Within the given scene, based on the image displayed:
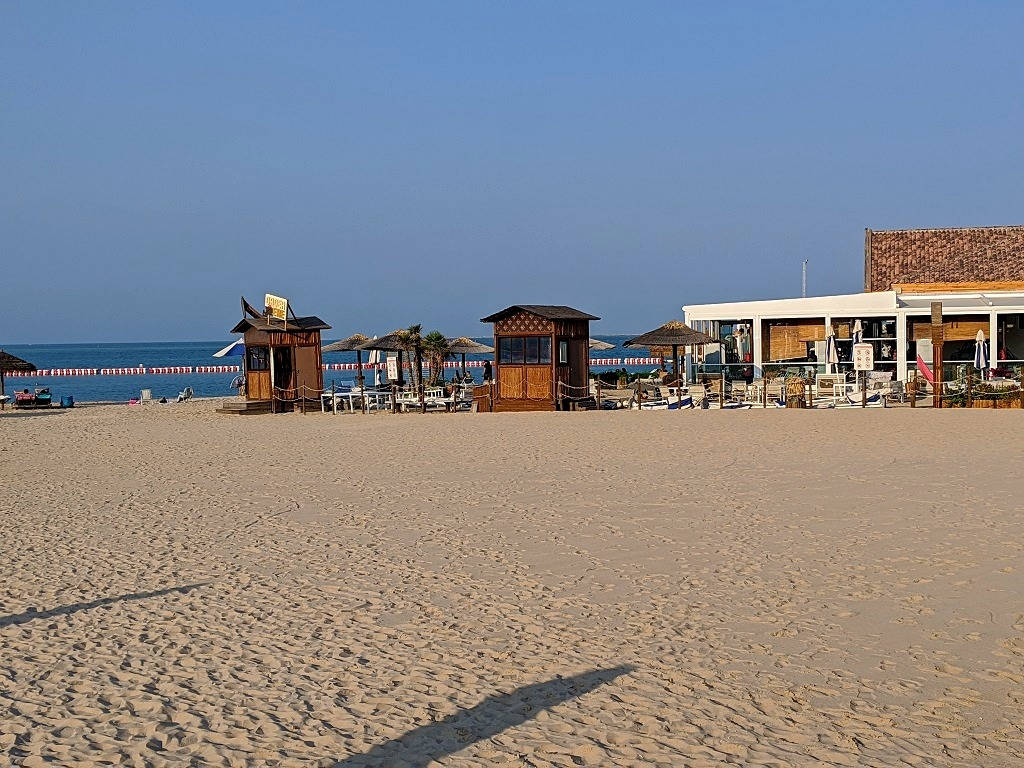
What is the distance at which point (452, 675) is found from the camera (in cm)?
604

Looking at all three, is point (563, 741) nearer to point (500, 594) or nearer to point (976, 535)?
point (500, 594)

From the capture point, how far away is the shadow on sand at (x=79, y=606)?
7.30 meters

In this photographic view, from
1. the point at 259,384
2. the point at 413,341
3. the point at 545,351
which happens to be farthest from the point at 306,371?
the point at 545,351

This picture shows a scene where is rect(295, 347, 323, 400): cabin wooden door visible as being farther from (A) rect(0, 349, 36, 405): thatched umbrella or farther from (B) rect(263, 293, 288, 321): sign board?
(A) rect(0, 349, 36, 405): thatched umbrella

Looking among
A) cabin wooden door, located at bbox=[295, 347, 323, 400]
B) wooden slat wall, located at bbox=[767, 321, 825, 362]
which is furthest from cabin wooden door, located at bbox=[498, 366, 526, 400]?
wooden slat wall, located at bbox=[767, 321, 825, 362]

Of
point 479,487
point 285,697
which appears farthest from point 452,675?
point 479,487

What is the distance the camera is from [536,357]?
958 inches

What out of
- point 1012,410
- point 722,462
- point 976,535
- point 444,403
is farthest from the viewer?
point 444,403

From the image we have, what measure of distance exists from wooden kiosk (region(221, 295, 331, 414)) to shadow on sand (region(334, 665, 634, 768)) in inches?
851

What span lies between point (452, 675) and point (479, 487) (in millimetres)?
6711

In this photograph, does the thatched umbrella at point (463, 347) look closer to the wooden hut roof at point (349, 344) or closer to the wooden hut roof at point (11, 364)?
the wooden hut roof at point (349, 344)

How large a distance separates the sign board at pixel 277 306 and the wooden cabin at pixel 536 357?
18.3ft

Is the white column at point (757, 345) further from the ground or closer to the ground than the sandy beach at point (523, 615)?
further from the ground

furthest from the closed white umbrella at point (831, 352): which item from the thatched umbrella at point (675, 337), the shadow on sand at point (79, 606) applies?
the shadow on sand at point (79, 606)
